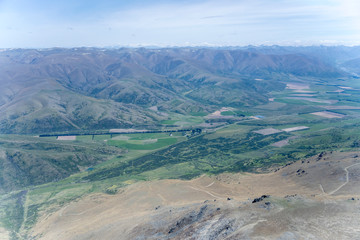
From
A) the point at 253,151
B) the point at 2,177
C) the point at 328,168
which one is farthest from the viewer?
the point at 253,151

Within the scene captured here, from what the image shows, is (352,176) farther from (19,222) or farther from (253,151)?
(19,222)

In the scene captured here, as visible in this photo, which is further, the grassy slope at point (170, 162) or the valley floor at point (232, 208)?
the grassy slope at point (170, 162)

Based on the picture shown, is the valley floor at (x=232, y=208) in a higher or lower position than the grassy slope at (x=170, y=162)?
higher

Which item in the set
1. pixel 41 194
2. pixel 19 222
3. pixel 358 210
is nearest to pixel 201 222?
pixel 358 210

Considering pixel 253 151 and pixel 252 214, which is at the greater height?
pixel 252 214

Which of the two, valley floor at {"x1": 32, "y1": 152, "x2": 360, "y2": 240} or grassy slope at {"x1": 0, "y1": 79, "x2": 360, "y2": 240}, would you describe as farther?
grassy slope at {"x1": 0, "y1": 79, "x2": 360, "y2": 240}

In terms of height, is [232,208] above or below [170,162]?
above

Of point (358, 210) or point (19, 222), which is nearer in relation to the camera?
point (358, 210)

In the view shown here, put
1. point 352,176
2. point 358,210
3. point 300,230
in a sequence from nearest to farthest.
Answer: point 300,230 → point 358,210 → point 352,176

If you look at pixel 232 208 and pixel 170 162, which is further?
pixel 170 162

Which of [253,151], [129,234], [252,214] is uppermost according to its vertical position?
[252,214]

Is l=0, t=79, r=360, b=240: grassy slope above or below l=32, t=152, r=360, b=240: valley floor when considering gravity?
below
